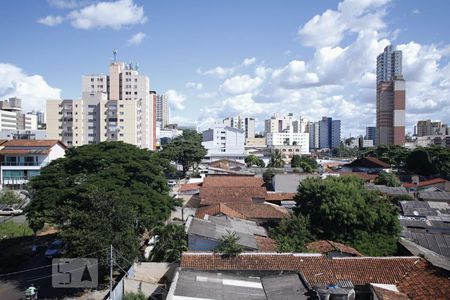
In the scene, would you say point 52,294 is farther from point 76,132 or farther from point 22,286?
point 76,132

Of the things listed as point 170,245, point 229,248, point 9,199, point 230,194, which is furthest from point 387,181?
point 9,199

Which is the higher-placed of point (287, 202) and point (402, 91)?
point (402, 91)

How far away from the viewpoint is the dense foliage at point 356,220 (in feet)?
71.4

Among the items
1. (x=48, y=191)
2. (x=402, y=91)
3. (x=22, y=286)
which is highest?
(x=402, y=91)

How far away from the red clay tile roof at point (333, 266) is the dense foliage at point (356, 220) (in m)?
5.32

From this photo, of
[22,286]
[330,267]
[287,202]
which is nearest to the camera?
[330,267]

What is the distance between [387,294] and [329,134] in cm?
16959

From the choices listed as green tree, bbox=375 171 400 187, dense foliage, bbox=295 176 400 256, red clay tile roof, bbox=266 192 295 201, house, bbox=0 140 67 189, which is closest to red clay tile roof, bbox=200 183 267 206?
red clay tile roof, bbox=266 192 295 201

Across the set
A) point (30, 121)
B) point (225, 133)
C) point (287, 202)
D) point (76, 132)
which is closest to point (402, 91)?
point (225, 133)

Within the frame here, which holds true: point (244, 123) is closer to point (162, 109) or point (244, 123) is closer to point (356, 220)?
point (162, 109)

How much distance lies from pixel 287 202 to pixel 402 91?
7795cm

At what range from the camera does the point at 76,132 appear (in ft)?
224

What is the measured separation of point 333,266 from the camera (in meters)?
16.2

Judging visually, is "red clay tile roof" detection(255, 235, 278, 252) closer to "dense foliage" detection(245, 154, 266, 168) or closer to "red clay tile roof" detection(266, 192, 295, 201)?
"red clay tile roof" detection(266, 192, 295, 201)
